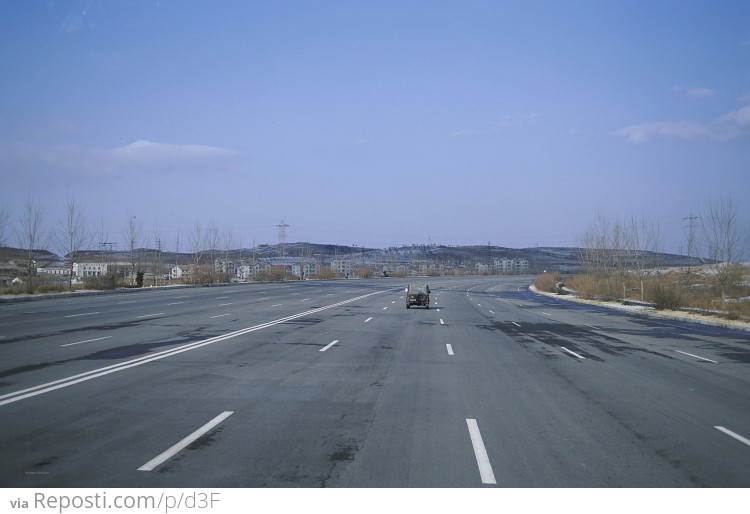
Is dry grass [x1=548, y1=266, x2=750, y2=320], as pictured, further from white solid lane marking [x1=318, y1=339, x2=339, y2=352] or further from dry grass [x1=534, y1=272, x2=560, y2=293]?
white solid lane marking [x1=318, y1=339, x2=339, y2=352]

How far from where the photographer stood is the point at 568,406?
9398 mm

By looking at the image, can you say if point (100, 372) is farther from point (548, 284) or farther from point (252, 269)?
point (252, 269)

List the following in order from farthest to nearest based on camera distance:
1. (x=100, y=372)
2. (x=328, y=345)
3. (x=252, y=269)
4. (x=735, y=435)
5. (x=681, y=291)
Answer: (x=252, y=269)
(x=681, y=291)
(x=328, y=345)
(x=100, y=372)
(x=735, y=435)

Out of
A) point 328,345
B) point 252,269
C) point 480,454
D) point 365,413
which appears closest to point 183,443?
point 365,413

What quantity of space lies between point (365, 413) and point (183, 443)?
110 inches

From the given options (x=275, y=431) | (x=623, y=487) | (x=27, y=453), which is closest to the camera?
(x=623, y=487)

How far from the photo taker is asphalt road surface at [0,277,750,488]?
19.7 ft

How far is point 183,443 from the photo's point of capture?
22.6 ft

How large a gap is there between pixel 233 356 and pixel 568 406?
8.38 m

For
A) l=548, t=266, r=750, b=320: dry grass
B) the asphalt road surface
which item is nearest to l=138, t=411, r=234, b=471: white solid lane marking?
the asphalt road surface

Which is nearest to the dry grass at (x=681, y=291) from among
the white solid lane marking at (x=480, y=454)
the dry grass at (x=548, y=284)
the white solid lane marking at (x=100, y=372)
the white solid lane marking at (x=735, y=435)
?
the dry grass at (x=548, y=284)
